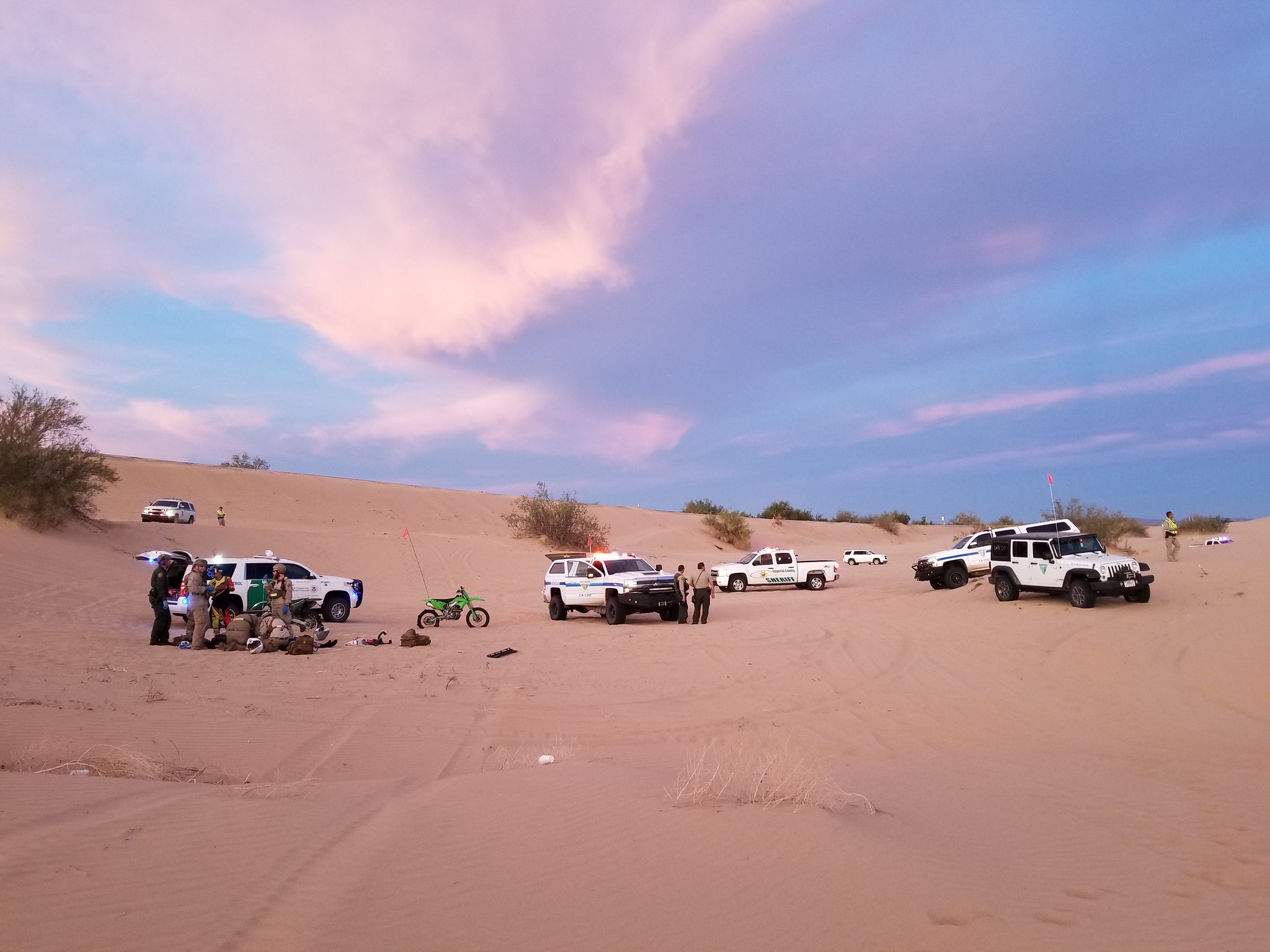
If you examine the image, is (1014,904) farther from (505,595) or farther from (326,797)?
(505,595)

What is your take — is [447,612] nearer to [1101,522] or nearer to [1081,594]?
[1081,594]

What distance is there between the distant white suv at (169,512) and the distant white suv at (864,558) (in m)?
37.9

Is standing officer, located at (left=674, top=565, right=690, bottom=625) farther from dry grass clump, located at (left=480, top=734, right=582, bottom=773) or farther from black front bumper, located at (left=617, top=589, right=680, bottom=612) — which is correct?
dry grass clump, located at (left=480, top=734, right=582, bottom=773)

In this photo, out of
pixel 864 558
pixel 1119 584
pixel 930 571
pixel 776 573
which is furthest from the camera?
pixel 864 558

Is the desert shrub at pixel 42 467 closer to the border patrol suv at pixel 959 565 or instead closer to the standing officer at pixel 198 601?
the standing officer at pixel 198 601

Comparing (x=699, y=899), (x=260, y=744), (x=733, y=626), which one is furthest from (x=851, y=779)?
(x=733, y=626)

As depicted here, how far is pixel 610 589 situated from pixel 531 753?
502 inches

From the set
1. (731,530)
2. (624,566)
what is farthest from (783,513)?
(624,566)

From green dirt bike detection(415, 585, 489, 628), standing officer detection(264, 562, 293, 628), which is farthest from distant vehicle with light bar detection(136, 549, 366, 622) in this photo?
green dirt bike detection(415, 585, 489, 628)

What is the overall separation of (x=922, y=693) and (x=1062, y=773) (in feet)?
14.0

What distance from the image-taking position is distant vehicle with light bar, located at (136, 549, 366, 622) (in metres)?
17.0

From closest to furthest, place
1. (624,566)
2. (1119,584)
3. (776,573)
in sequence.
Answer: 1. (1119,584)
2. (624,566)
3. (776,573)

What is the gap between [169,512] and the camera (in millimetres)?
40688

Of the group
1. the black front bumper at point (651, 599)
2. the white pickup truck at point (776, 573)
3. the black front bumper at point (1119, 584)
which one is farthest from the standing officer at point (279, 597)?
the white pickup truck at point (776, 573)
